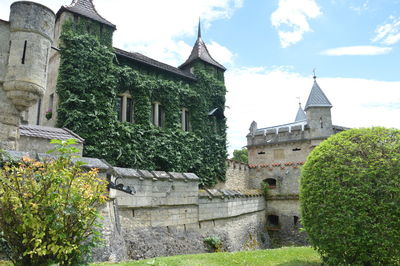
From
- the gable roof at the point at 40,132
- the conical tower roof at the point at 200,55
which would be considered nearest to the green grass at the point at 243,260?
the gable roof at the point at 40,132

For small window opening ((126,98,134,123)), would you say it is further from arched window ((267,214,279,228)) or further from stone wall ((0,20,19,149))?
arched window ((267,214,279,228))

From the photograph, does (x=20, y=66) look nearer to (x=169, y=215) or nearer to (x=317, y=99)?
(x=169, y=215)

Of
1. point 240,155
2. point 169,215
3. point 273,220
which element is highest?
point 240,155

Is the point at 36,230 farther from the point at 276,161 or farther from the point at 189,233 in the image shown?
the point at 276,161

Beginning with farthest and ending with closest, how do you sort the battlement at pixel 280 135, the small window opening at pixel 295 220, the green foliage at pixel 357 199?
1. the battlement at pixel 280 135
2. the small window opening at pixel 295 220
3. the green foliage at pixel 357 199

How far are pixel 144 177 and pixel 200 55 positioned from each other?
1337cm

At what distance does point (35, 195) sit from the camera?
4148 millimetres

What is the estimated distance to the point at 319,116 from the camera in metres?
24.7

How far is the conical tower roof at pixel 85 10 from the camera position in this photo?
1432 cm

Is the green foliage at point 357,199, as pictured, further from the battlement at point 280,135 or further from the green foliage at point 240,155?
the green foliage at point 240,155

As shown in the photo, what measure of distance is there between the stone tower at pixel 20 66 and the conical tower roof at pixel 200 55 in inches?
515

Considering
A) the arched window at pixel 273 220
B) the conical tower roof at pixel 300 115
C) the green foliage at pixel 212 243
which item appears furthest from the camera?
the conical tower roof at pixel 300 115

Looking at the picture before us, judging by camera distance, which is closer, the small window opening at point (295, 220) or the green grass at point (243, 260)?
the green grass at point (243, 260)

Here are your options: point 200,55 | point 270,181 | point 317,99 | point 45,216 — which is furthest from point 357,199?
point 317,99
